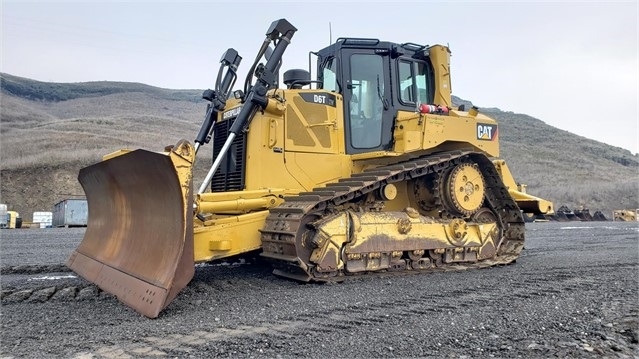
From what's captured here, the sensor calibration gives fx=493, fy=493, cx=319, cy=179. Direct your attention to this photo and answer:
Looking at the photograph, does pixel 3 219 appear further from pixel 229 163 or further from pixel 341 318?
pixel 341 318

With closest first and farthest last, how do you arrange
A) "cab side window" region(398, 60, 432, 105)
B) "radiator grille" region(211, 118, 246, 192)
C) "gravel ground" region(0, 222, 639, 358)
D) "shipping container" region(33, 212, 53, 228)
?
"gravel ground" region(0, 222, 639, 358) < "radiator grille" region(211, 118, 246, 192) < "cab side window" region(398, 60, 432, 105) < "shipping container" region(33, 212, 53, 228)

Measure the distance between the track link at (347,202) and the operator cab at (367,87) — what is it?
63 cm

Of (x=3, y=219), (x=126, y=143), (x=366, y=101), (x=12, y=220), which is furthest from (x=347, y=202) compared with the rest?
(x=126, y=143)

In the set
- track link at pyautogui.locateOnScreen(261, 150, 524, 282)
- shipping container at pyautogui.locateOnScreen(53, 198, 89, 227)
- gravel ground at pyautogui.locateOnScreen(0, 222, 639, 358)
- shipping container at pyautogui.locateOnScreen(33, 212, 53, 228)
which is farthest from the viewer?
shipping container at pyautogui.locateOnScreen(33, 212, 53, 228)

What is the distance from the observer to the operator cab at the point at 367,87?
7.53m

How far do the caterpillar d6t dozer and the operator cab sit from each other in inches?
0.7

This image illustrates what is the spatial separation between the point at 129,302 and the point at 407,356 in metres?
2.81

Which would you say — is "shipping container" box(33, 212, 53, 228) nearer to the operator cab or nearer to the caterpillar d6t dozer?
the caterpillar d6t dozer

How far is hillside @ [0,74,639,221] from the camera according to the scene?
102 feet

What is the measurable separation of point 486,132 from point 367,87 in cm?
218

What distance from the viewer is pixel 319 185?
7.23m

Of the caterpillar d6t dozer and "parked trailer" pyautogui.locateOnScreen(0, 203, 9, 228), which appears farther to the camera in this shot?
"parked trailer" pyautogui.locateOnScreen(0, 203, 9, 228)

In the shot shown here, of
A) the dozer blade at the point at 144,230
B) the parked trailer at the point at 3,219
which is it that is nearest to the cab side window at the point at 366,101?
the dozer blade at the point at 144,230

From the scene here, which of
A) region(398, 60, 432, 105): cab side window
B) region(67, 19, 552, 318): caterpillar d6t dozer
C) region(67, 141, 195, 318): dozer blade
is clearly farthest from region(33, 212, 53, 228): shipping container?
region(398, 60, 432, 105): cab side window
